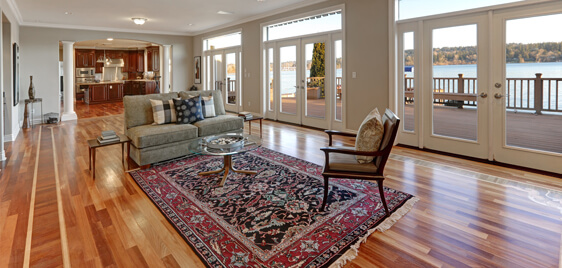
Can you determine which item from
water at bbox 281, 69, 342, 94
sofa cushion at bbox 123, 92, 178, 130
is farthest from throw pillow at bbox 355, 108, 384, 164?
water at bbox 281, 69, 342, 94

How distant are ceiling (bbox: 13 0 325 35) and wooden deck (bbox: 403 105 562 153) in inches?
133

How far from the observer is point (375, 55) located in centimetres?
517

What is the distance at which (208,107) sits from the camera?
4.91 meters

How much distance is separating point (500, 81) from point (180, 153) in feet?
14.1

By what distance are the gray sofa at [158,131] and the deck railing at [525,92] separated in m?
3.32

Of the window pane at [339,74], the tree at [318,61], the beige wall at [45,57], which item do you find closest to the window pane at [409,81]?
the window pane at [339,74]

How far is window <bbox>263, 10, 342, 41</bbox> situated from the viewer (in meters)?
5.96

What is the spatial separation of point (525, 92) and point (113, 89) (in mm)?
13469

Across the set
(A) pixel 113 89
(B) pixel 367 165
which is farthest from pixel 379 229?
(A) pixel 113 89

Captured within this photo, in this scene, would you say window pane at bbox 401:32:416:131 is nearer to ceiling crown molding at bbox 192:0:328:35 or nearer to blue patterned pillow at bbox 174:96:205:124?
ceiling crown molding at bbox 192:0:328:35

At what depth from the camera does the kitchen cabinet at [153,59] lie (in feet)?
43.0

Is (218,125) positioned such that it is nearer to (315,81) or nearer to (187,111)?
(187,111)

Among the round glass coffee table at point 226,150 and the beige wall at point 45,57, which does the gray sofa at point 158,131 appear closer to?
the round glass coffee table at point 226,150

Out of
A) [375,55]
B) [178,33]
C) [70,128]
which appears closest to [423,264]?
[375,55]
